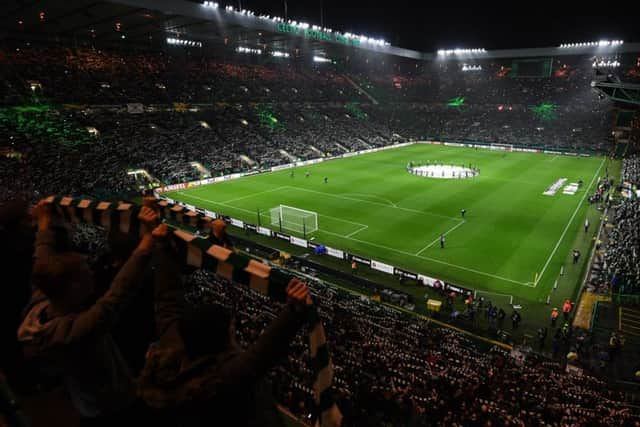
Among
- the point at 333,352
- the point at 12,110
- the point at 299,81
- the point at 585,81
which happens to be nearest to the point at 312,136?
the point at 299,81

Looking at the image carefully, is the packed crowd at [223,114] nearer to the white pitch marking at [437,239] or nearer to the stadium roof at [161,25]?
the stadium roof at [161,25]

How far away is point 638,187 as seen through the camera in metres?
36.1

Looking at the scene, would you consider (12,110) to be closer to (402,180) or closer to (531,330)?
(402,180)

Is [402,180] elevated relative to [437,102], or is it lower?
lower

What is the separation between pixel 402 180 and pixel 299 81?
1868 inches

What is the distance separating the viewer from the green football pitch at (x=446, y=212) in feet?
83.0

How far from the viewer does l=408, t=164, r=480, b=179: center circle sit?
49.1 m

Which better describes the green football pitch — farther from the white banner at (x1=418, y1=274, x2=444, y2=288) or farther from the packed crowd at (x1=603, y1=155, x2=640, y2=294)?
the packed crowd at (x1=603, y1=155, x2=640, y2=294)

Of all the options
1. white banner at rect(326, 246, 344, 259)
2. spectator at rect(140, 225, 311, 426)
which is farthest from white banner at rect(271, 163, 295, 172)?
spectator at rect(140, 225, 311, 426)

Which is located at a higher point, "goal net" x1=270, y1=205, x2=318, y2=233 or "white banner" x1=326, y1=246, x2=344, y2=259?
"goal net" x1=270, y1=205, x2=318, y2=233

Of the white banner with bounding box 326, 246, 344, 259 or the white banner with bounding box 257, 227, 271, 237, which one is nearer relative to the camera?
the white banner with bounding box 326, 246, 344, 259

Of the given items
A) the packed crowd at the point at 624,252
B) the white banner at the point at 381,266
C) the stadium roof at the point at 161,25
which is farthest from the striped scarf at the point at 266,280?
the stadium roof at the point at 161,25

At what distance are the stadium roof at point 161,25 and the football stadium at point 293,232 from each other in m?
0.41

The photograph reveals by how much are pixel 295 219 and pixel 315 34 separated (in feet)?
131
